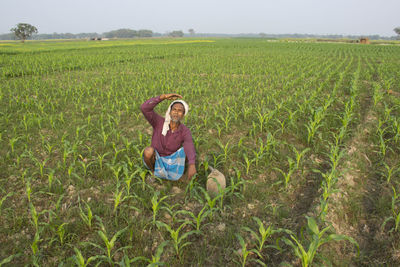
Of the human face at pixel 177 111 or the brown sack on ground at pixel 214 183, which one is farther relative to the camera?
the human face at pixel 177 111

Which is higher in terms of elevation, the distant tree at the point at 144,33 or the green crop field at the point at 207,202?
the distant tree at the point at 144,33

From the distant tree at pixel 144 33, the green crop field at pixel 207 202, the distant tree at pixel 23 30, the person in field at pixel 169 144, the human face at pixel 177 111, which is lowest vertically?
the green crop field at pixel 207 202

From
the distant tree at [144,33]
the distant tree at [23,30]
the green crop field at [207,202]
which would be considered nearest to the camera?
the green crop field at [207,202]

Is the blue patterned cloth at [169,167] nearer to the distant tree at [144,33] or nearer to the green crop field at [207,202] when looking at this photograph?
the green crop field at [207,202]

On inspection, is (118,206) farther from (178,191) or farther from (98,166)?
(98,166)

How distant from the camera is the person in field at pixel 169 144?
3340 millimetres

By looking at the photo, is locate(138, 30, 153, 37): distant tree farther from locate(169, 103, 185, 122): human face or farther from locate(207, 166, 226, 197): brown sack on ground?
locate(207, 166, 226, 197): brown sack on ground

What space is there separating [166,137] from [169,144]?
0.38ft

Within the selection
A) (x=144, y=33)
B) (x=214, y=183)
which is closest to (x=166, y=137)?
(x=214, y=183)

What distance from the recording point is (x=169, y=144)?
349 centimetres

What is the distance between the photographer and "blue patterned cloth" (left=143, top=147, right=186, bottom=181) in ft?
11.1

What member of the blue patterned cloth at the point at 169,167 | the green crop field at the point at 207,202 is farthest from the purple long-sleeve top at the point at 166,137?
the green crop field at the point at 207,202

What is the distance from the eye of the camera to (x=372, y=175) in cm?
363

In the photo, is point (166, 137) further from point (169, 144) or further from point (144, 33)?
point (144, 33)
